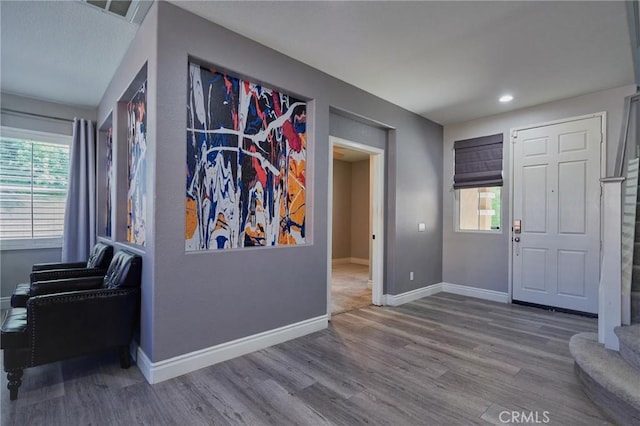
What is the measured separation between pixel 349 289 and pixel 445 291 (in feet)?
5.30

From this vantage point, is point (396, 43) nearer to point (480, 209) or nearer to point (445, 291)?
point (480, 209)

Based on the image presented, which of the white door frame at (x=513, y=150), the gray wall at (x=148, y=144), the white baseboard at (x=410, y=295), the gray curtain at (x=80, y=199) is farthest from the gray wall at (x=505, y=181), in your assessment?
the gray curtain at (x=80, y=199)

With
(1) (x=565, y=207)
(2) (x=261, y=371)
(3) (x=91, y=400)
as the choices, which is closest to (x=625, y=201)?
(1) (x=565, y=207)

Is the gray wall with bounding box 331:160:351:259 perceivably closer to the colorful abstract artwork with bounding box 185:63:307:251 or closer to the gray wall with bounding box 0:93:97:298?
the colorful abstract artwork with bounding box 185:63:307:251

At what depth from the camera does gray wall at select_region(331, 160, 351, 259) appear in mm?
8789

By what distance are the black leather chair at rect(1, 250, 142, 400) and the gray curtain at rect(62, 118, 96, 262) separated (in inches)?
85.3

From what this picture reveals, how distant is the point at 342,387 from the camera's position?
232cm

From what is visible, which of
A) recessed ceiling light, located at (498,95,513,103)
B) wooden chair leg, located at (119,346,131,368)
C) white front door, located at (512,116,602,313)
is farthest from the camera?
recessed ceiling light, located at (498,95,513,103)

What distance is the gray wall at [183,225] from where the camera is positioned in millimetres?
2404

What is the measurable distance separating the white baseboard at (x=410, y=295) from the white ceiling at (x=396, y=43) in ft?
9.10

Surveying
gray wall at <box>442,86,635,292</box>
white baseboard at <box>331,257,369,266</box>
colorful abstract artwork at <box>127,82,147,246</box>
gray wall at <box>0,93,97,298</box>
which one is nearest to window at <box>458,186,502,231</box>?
gray wall at <box>442,86,635,292</box>

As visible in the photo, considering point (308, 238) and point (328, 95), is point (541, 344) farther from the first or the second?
point (328, 95)

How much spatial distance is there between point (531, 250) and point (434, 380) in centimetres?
305

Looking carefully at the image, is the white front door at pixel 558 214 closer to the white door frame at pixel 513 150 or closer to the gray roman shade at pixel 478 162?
the white door frame at pixel 513 150
